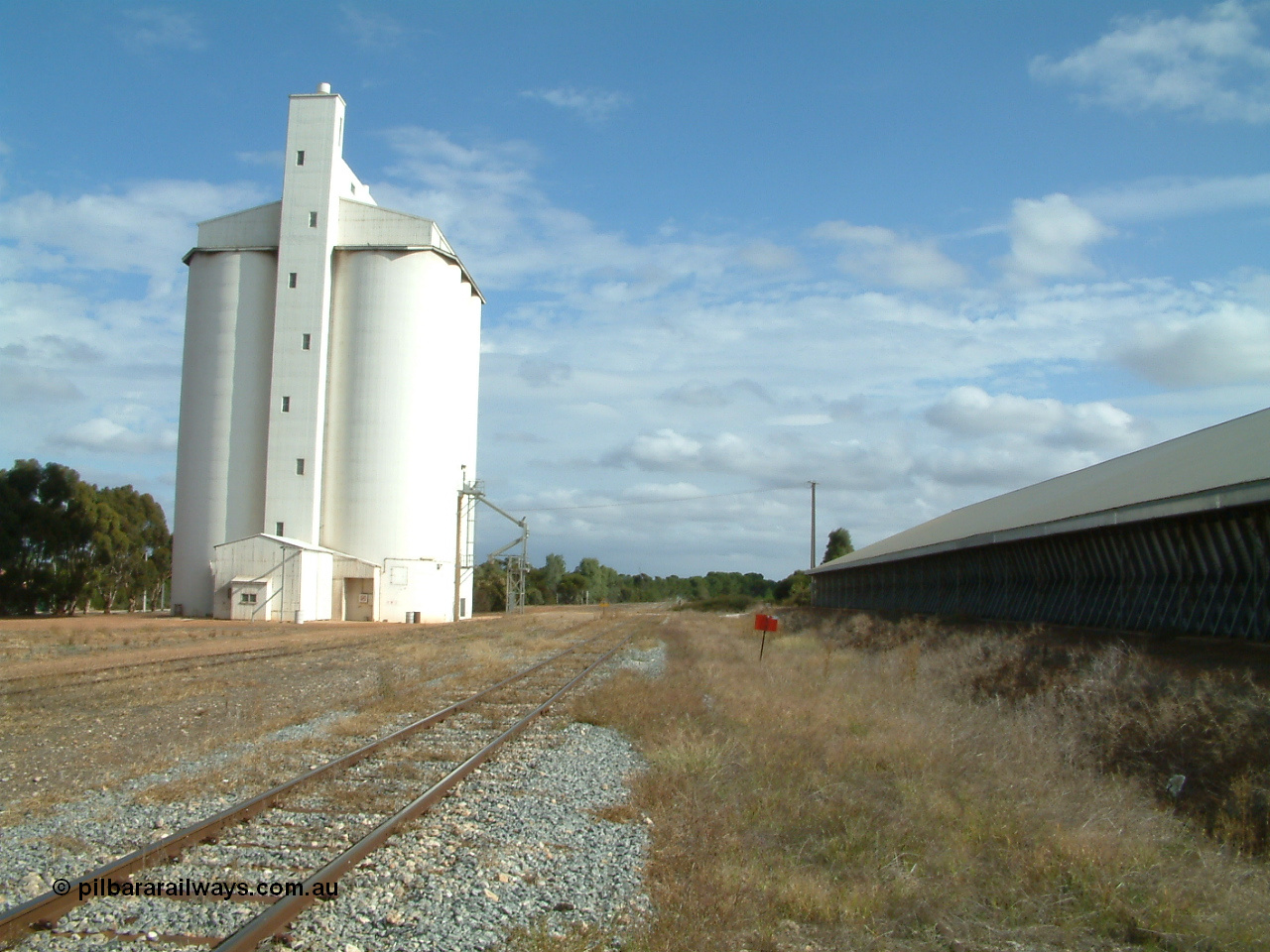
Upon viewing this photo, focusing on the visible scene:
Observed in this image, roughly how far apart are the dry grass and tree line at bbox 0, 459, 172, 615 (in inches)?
2424

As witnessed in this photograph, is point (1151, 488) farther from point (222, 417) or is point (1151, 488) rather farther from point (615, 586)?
point (615, 586)

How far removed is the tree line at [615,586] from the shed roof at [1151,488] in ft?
142

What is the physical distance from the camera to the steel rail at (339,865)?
16.2ft

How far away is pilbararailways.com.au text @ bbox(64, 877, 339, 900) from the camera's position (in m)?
5.65

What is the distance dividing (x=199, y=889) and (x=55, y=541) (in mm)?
66369

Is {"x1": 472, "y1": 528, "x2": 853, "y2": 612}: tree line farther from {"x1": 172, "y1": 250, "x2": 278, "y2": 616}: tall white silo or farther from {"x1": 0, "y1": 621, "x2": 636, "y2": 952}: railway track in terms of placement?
{"x1": 0, "y1": 621, "x2": 636, "y2": 952}: railway track

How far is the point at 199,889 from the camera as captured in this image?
5.81m

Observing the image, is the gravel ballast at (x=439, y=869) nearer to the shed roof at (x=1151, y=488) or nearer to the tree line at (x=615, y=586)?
the shed roof at (x=1151, y=488)

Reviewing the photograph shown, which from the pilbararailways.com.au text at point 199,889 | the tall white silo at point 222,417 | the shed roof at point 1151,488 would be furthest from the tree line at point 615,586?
the pilbararailways.com.au text at point 199,889

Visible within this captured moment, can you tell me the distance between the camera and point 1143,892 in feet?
20.7

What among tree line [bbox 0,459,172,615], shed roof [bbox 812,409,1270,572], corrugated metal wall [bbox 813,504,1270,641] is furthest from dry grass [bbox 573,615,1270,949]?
tree line [bbox 0,459,172,615]

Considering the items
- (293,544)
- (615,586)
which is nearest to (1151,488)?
(293,544)

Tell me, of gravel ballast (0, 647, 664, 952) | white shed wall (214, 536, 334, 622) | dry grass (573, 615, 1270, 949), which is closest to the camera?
gravel ballast (0, 647, 664, 952)

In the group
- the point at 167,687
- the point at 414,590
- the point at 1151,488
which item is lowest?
the point at 167,687
